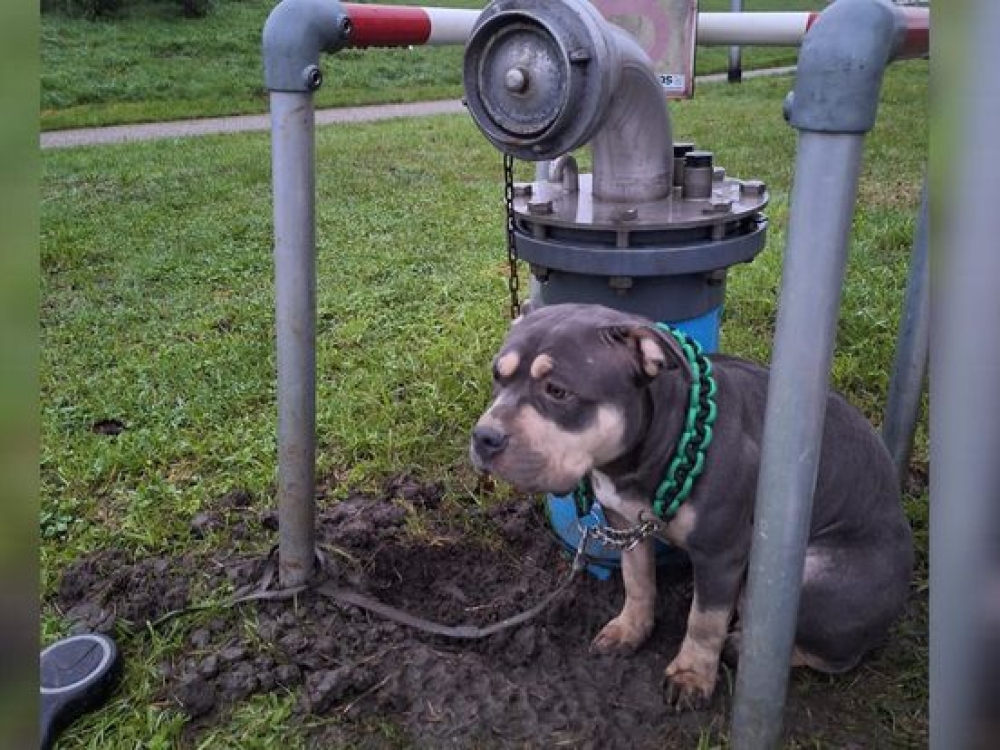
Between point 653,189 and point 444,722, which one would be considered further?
point 653,189

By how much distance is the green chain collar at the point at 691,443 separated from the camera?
6.66 feet

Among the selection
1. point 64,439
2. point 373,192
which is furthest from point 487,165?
point 64,439

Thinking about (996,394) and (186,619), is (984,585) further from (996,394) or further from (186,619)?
(186,619)

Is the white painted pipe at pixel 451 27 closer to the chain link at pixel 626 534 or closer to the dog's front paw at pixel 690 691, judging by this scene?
the chain link at pixel 626 534

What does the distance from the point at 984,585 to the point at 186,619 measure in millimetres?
2325

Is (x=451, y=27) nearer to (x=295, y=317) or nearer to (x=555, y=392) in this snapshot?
(x=295, y=317)

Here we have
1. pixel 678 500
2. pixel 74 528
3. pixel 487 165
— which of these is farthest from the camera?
pixel 487 165

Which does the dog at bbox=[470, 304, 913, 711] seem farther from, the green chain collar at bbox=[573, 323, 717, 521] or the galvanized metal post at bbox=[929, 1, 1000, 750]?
the galvanized metal post at bbox=[929, 1, 1000, 750]

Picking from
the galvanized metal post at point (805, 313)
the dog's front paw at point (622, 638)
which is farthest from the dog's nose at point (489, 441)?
the dog's front paw at point (622, 638)

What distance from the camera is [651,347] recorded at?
75.0 inches

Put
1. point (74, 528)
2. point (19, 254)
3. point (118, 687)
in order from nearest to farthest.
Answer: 1. point (19, 254)
2. point (118, 687)
3. point (74, 528)

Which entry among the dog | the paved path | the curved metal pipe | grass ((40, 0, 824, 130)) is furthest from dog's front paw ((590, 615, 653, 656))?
grass ((40, 0, 824, 130))

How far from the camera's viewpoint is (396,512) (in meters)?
2.95

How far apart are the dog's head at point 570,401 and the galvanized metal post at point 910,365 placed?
2.79 ft
